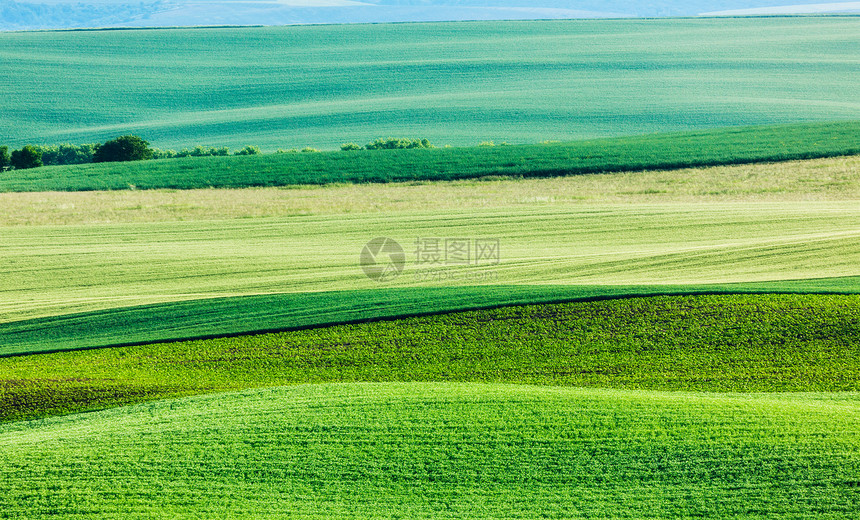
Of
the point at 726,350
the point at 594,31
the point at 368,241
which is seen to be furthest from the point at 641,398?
the point at 594,31

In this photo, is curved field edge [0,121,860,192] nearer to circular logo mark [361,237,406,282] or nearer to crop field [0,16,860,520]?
crop field [0,16,860,520]

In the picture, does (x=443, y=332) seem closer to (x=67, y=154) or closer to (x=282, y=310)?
(x=282, y=310)

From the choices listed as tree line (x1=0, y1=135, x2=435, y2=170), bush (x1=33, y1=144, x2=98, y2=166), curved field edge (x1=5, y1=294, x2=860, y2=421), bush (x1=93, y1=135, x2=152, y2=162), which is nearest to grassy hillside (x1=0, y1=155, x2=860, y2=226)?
bush (x1=93, y1=135, x2=152, y2=162)

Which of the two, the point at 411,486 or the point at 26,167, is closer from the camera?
the point at 411,486

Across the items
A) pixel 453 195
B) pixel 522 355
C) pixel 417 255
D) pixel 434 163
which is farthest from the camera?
pixel 434 163

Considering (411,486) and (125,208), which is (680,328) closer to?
(411,486)

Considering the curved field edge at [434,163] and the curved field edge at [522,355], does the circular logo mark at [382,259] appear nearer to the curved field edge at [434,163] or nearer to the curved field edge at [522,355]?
the curved field edge at [522,355]

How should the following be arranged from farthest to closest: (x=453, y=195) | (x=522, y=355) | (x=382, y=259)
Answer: (x=453, y=195) → (x=382, y=259) → (x=522, y=355)

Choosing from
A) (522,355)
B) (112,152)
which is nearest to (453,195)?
(522,355)
